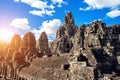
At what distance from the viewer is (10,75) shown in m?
108

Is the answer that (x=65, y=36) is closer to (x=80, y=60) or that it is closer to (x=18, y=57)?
(x=18, y=57)

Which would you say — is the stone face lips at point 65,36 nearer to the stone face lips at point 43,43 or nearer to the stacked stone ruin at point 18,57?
the stone face lips at point 43,43

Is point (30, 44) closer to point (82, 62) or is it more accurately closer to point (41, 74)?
point (41, 74)

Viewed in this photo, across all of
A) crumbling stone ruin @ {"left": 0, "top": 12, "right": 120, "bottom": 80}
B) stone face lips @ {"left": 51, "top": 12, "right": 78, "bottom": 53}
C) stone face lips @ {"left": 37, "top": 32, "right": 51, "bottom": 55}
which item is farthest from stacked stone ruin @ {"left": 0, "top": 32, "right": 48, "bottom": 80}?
stone face lips @ {"left": 51, "top": 12, "right": 78, "bottom": 53}

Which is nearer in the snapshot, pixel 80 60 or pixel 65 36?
pixel 80 60

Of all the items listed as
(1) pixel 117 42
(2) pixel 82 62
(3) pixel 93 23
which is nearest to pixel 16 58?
(3) pixel 93 23

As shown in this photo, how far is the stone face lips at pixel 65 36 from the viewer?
497 feet

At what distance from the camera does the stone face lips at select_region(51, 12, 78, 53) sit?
151 metres

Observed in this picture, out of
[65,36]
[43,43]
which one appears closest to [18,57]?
[43,43]

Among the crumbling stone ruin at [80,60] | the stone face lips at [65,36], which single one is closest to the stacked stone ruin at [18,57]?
the crumbling stone ruin at [80,60]

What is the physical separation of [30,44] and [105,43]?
5877 cm

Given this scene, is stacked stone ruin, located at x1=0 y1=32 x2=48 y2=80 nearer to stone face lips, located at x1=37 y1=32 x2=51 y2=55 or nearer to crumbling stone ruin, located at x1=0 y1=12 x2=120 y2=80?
crumbling stone ruin, located at x1=0 y1=12 x2=120 y2=80

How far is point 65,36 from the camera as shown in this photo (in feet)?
562

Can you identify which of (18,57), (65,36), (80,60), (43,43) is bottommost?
(80,60)
